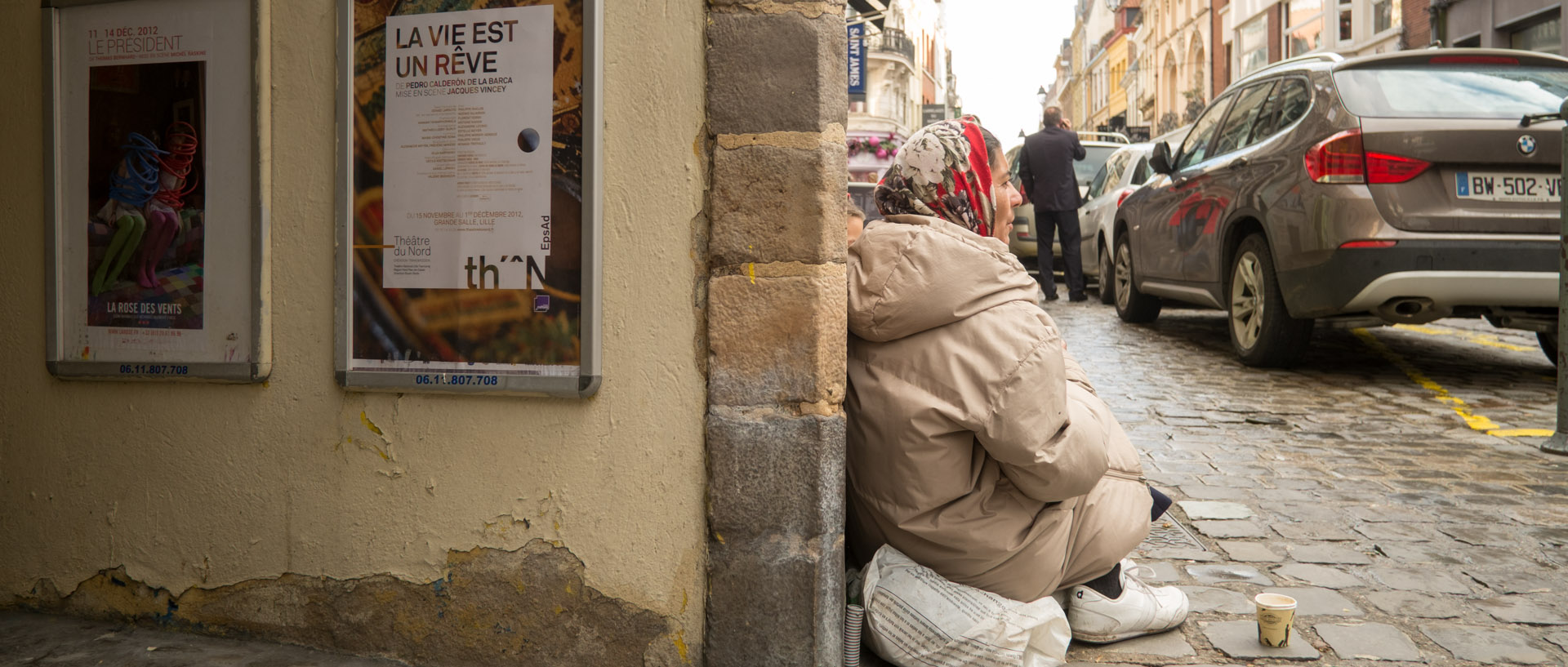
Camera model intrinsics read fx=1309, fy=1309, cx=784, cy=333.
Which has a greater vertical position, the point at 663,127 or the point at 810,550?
the point at 663,127

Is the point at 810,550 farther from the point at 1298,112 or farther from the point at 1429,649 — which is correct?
the point at 1298,112

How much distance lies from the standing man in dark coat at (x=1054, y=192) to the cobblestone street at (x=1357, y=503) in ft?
13.0

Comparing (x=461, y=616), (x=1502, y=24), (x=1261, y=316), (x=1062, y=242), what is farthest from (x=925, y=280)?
(x=1502, y=24)

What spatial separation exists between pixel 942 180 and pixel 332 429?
159cm

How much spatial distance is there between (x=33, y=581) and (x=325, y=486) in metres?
0.96

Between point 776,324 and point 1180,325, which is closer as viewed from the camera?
point 776,324

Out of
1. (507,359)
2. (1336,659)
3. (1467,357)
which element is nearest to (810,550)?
(507,359)

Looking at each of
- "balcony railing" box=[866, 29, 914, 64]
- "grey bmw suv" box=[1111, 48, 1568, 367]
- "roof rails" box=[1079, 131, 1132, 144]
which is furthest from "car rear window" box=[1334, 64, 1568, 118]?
"balcony railing" box=[866, 29, 914, 64]

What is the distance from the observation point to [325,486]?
124 inches

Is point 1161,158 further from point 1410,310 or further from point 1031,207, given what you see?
point 1031,207

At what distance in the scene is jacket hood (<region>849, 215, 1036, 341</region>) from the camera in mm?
2857

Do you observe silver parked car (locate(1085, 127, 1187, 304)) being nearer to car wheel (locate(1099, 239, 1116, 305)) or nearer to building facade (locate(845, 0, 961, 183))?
car wheel (locate(1099, 239, 1116, 305))

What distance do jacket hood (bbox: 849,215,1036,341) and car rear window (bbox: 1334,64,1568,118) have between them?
4.40 m

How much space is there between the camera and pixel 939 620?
9.69ft
